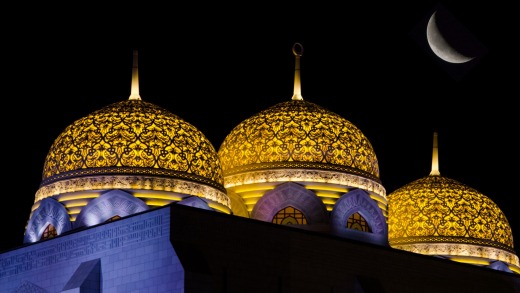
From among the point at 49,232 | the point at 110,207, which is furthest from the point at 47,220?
the point at 110,207

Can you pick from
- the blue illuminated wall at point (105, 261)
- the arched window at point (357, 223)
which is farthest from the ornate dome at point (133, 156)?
the arched window at point (357, 223)

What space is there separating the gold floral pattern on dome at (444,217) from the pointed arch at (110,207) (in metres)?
13.0

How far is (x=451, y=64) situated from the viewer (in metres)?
46.8

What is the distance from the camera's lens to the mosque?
4062 cm

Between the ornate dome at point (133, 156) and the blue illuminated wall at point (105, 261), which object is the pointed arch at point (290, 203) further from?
the blue illuminated wall at point (105, 261)

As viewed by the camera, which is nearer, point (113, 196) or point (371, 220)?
point (113, 196)

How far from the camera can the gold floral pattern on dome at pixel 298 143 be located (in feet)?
164

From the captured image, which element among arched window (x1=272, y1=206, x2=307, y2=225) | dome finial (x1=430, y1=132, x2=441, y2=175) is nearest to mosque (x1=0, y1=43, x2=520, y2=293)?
arched window (x1=272, y1=206, x2=307, y2=225)

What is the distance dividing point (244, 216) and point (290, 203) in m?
1.58

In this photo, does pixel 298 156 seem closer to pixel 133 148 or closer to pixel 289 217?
pixel 289 217

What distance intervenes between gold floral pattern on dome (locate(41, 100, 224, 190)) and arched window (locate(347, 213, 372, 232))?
4.69m

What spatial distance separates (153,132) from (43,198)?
420 centimetres

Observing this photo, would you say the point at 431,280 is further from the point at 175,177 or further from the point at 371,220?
the point at 175,177

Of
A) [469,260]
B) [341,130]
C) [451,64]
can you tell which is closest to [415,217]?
[469,260]
